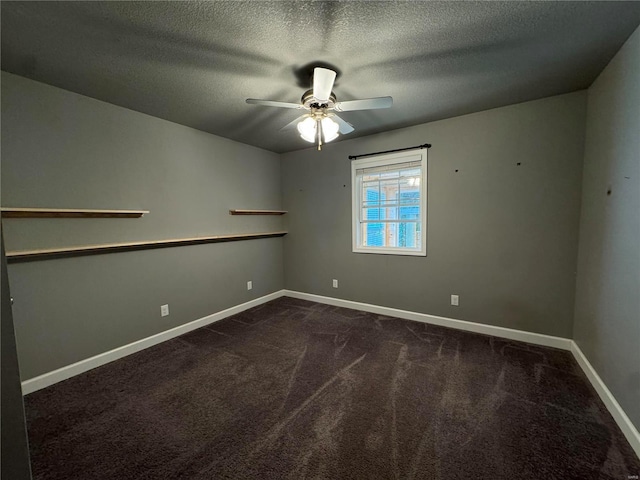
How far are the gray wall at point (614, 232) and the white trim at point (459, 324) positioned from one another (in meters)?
0.26

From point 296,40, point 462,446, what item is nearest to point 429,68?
point 296,40

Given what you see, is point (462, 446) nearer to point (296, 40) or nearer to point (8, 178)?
point (296, 40)

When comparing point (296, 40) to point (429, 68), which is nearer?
point (296, 40)

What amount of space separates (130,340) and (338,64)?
3.09m

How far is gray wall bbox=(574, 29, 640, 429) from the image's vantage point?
150 cm

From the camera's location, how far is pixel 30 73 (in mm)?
1841

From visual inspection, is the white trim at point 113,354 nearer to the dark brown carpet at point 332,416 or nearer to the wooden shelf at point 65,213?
the dark brown carpet at point 332,416

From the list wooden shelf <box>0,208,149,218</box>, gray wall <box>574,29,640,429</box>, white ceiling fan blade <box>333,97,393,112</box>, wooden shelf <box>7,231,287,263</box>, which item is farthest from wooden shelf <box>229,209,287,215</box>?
gray wall <box>574,29,640,429</box>

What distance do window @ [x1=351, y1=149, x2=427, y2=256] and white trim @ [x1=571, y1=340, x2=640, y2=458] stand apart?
1588 millimetres

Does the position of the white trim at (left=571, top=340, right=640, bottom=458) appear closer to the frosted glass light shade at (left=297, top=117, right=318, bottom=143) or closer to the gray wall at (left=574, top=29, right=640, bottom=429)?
the gray wall at (left=574, top=29, right=640, bottom=429)

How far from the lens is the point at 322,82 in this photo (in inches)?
65.1

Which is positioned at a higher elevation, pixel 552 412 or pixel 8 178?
pixel 8 178

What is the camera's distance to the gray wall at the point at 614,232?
1.50 meters

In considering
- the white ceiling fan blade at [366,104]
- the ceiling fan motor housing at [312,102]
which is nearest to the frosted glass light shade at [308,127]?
the ceiling fan motor housing at [312,102]
